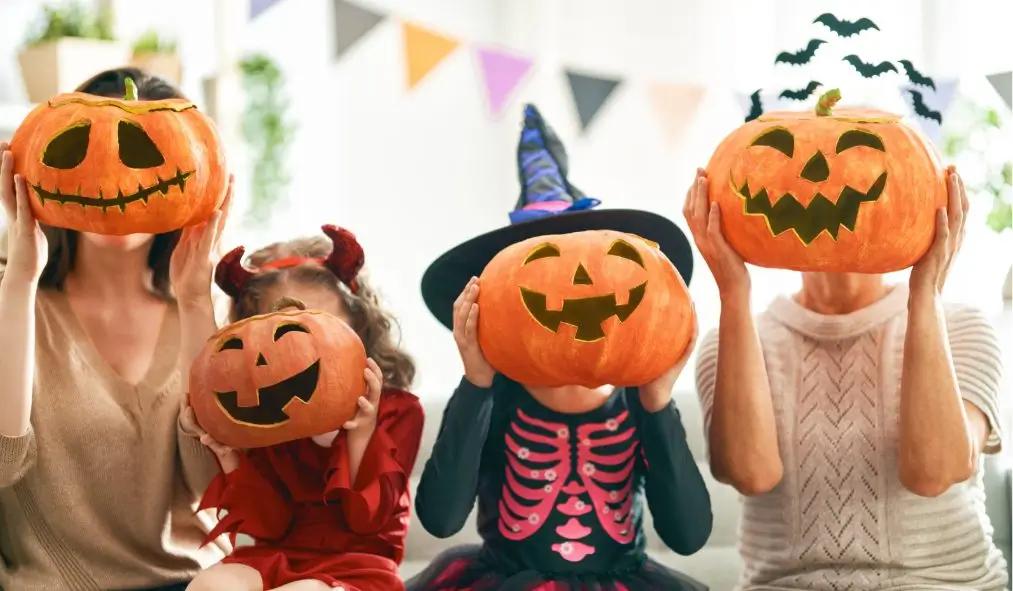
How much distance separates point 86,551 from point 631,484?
0.93 meters

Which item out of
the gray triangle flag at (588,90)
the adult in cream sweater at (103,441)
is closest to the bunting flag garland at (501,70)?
the gray triangle flag at (588,90)

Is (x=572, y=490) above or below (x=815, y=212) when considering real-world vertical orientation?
below

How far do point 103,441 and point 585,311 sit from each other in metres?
0.89

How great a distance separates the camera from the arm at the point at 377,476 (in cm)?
180

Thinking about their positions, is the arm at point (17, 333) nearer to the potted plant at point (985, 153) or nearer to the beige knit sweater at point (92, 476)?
the beige knit sweater at point (92, 476)

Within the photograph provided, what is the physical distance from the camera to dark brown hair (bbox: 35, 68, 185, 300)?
1967 mm

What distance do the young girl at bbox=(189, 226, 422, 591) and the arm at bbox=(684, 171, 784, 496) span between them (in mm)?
520


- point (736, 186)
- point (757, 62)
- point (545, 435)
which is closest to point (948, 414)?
point (736, 186)

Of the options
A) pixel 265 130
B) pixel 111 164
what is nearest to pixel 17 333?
pixel 111 164

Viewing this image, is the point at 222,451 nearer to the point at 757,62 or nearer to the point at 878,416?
the point at 878,416

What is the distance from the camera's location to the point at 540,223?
1.86 meters

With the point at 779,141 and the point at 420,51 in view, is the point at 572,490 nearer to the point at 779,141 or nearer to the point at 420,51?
the point at 779,141

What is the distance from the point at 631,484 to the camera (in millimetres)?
1904

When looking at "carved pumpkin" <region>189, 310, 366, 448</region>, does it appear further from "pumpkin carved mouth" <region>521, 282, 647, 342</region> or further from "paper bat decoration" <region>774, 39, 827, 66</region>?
"paper bat decoration" <region>774, 39, 827, 66</region>
